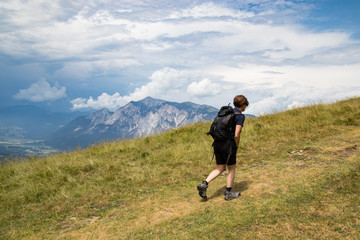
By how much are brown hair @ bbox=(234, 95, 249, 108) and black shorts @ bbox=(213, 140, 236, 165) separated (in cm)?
84

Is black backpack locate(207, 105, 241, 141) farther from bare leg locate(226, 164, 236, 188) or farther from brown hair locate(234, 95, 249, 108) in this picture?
bare leg locate(226, 164, 236, 188)

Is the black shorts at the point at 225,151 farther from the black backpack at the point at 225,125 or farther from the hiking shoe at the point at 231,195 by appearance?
the hiking shoe at the point at 231,195

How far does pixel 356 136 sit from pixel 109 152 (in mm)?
10701

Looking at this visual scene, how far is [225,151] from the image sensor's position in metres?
5.45

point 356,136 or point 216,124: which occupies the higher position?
point 216,124

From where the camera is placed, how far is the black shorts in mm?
5391

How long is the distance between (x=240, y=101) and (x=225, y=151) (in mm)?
1163

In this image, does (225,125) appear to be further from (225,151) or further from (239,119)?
(225,151)

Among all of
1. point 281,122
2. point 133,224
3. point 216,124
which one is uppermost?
point 216,124

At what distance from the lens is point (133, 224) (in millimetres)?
5094

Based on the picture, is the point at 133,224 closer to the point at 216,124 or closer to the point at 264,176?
the point at 216,124

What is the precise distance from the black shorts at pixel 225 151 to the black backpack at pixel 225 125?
131 millimetres

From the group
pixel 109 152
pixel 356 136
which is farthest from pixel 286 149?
pixel 109 152

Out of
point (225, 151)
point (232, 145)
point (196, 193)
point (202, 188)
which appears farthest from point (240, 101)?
point (196, 193)
